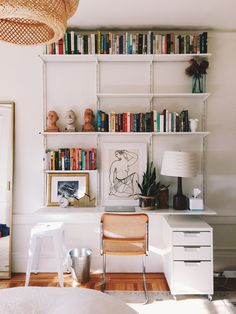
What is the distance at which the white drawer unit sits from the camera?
276 centimetres

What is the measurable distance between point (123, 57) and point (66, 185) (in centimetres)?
153

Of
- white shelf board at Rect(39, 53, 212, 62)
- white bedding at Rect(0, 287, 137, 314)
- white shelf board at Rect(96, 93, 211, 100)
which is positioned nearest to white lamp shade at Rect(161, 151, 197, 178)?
white shelf board at Rect(96, 93, 211, 100)

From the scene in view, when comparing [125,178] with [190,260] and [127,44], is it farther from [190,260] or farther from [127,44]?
[127,44]

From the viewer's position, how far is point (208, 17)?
10.2ft

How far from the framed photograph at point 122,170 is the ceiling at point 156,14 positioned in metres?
1.31

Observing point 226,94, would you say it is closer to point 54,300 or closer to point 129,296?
point 129,296

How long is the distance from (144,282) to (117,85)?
2.10m

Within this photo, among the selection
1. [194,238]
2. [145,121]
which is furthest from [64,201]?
[194,238]

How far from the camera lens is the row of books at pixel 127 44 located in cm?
325

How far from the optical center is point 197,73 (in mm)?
3283

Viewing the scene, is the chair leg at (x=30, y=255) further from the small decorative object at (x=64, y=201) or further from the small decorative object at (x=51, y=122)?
the small decorative object at (x=51, y=122)

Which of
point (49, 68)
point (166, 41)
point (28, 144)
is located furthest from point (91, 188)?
point (166, 41)

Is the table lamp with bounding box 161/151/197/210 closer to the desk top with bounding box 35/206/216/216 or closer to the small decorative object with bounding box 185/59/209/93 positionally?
the desk top with bounding box 35/206/216/216

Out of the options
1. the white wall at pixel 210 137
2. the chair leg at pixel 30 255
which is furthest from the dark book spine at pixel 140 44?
the chair leg at pixel 30 255
